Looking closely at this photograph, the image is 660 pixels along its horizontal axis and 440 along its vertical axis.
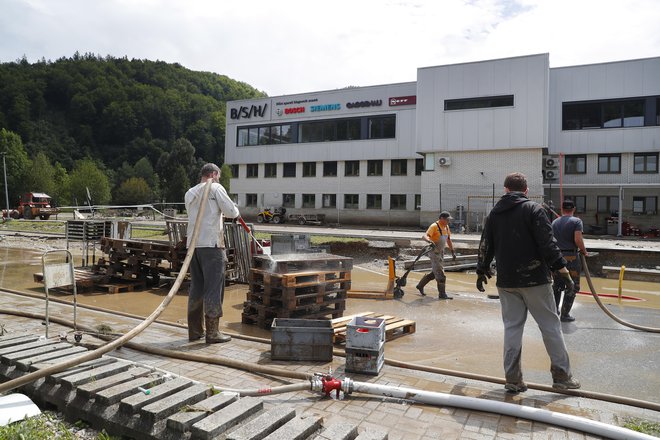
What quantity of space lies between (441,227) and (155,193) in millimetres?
83254

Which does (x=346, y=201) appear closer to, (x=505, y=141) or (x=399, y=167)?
(x=399, y=167)

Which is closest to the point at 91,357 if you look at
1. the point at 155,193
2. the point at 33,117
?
the point at 155,193

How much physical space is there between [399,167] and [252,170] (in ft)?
44.9

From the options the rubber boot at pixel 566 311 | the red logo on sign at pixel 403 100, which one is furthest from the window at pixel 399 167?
the rubber boot at pixel 566 311

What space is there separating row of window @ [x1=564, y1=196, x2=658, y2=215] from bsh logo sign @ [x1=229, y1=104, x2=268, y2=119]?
24743mm

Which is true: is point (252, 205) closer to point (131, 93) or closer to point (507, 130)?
point (507, 130)

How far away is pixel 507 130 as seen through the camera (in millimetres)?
28984

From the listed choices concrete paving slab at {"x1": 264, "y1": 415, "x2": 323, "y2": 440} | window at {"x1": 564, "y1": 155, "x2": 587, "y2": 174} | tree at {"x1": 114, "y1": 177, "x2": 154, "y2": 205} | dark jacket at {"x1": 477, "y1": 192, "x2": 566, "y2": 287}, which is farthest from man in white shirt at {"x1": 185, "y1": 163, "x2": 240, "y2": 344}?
tree at {"x1": 114, "y1": 177, "x2": 154, "y2": 205}

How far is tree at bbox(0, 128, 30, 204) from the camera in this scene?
66438 millimetres

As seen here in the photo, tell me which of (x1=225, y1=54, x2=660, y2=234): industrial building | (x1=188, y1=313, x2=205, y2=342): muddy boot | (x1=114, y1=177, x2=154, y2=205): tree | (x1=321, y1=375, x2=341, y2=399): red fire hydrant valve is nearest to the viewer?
(x1=321, y1=375, x2=341, y2=399): red fire hydrant valve

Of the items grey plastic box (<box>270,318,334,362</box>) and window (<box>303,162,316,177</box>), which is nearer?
grey plastic box (<box>270,318,334,362</box>)

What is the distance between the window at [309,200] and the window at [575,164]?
18.6 metres

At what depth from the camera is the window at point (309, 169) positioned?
127 ft

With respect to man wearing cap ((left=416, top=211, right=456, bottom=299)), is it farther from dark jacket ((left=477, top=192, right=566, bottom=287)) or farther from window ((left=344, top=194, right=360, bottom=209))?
window ((left=344, top=194, right=360, bottom=209))
